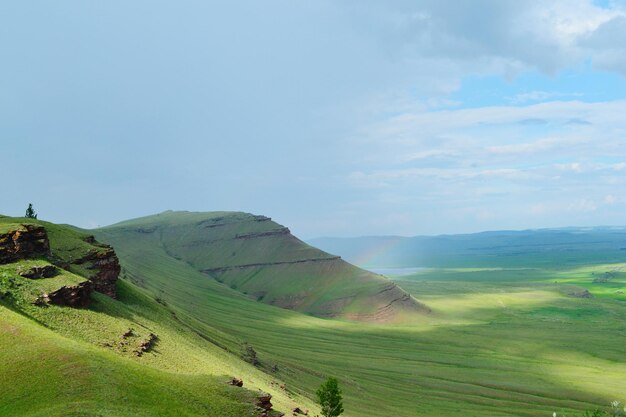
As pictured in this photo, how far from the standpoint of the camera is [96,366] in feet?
154

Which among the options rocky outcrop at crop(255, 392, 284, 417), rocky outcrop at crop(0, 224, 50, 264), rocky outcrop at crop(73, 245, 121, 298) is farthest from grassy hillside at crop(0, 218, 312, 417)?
rocky outcrop at crop(73, 245, 121, 298)

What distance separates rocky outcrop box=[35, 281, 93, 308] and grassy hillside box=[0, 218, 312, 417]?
3.33 feet

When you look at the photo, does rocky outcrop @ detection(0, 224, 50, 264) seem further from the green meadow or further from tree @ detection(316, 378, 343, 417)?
tree @ detection(316, 378, 343, 417)

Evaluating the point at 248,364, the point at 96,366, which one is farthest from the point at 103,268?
the point at 96,366

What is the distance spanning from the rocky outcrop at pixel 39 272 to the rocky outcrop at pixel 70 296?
430 centimetres

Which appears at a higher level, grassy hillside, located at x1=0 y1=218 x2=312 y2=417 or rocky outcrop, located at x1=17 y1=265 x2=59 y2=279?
rocky outcrop, located at x1=17 y1=265 x2=59 y2=279

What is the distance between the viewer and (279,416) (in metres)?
53.3

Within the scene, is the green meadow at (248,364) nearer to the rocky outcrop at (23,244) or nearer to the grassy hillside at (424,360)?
the grassy hillside at (424,360)

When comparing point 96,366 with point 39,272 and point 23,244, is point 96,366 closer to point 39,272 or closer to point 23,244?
point 39,272

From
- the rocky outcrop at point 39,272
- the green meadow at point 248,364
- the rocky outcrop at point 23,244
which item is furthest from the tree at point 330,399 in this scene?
the rocky outcrop at point 23,244

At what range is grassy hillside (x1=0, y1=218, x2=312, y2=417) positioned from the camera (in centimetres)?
4266

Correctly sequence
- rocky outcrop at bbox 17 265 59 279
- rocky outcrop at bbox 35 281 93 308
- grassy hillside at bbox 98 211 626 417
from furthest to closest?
grassy hillside at bbox 98 211 626 417, rocky outcrop at bbox 17 265 59 279, rocky outcrop at bbox 35 281 93 308

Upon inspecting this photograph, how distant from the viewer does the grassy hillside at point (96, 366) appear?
4266 centimetres

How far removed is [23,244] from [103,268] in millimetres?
17040
